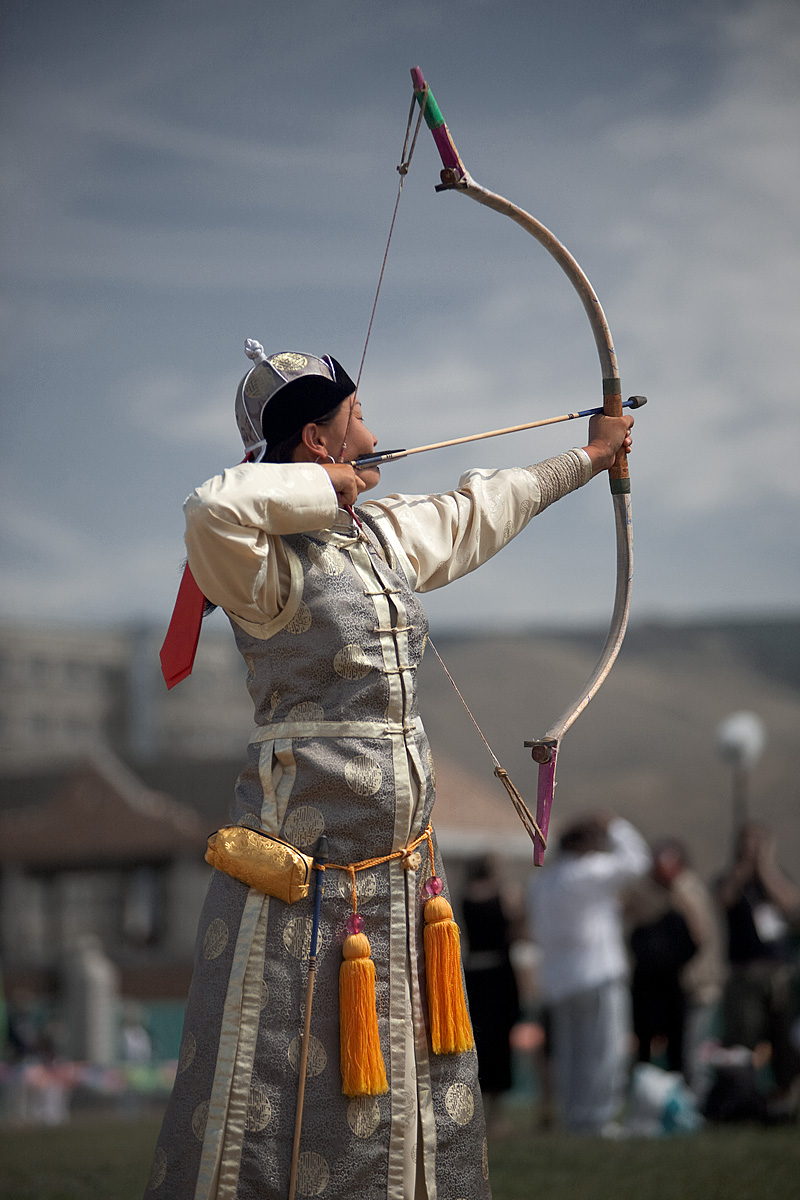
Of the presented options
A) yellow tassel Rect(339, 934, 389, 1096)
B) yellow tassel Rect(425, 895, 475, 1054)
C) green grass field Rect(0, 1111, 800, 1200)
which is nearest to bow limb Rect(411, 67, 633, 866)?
yellow tassel Rect(425, 895, 475, 1054)

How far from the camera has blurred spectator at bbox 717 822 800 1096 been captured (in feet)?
20.9

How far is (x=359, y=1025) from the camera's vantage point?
2385 mm

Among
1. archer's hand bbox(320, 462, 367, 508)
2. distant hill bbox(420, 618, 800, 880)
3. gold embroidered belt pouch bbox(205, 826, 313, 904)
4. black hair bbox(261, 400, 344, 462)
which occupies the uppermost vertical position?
distant hill bbox(420, 618, 800, 880)

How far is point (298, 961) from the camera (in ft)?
8.00

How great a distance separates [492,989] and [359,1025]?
4537 millimetres

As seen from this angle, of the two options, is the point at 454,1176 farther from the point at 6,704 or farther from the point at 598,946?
the point at 6,704

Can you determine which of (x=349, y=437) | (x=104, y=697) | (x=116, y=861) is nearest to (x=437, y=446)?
(x=349, y=437)

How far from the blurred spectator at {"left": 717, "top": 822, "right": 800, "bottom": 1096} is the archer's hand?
14.7 ft

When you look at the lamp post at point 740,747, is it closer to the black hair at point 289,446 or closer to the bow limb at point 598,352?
the bow limb at point 598,352

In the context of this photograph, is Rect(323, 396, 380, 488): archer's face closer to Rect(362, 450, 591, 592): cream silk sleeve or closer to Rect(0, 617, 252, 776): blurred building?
Rect(362, 450, 591, 592): cream silk sleeve

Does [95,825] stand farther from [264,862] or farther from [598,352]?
[264,862]

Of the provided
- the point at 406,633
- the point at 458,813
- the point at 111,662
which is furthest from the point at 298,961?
the point at 111,662

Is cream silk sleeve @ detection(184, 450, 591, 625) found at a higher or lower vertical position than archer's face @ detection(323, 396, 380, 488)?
lower

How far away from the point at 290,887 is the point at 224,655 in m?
33.0
